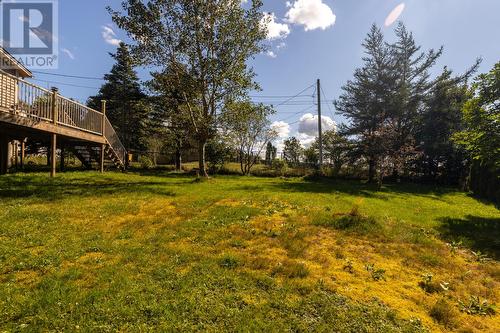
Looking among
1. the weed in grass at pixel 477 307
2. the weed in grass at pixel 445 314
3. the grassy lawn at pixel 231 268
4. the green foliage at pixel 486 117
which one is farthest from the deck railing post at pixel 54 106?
the green foliage at pixel 486 117

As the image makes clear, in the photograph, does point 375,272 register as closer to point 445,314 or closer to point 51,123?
point 445,314

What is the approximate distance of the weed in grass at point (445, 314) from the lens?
444cm

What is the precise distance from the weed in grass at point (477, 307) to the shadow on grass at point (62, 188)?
9750 mm

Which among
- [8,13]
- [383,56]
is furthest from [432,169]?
[8,13]

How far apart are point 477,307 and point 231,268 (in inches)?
167

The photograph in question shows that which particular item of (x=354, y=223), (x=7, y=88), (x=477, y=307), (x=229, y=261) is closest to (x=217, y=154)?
(x=7, y=88)

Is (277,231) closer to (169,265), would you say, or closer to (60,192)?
(169,265)

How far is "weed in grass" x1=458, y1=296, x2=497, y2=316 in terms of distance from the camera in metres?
4.82

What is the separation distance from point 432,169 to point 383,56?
11.7m

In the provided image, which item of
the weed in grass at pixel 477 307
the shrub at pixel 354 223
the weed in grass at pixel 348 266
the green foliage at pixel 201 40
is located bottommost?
the weed in grass at pixel 477 307

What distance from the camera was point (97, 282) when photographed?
4.79m

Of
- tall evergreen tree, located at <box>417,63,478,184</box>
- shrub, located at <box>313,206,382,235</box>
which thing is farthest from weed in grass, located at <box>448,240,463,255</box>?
tall evergreen tree, located at <box>417,63,478,184</box>

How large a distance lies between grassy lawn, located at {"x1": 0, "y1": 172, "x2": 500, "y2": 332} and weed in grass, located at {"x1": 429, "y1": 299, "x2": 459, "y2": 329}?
0.8 inches

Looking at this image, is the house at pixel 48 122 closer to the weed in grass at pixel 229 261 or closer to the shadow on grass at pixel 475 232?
the weed in grass at pixel 229 261
